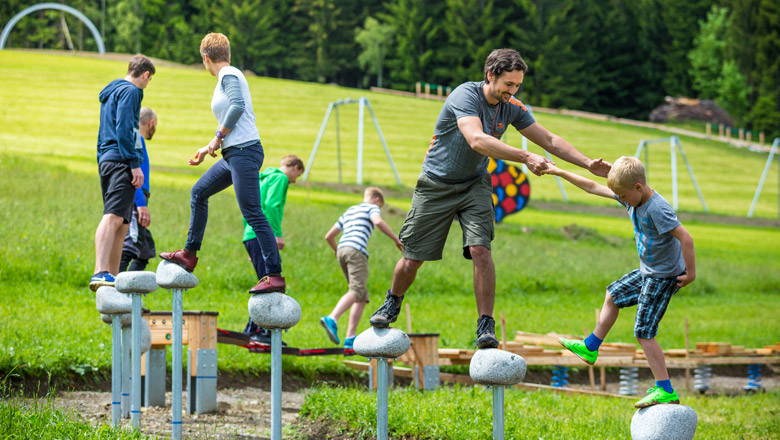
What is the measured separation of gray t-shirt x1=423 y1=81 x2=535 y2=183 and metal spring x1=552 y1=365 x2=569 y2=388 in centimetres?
574

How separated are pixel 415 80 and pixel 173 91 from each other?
31.0 meters

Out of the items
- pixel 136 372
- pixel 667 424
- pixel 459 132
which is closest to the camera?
pixel 667 424

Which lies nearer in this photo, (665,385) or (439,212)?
(665,385)

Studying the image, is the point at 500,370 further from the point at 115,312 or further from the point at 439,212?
the point at 115,312

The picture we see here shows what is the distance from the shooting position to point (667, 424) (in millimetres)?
3885

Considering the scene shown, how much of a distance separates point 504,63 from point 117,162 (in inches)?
123

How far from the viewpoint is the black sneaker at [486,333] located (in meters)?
4.58

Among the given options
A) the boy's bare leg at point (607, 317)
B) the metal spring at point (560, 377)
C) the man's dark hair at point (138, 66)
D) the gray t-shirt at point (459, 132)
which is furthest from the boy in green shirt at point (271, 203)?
the metal spring at point (560, 377)

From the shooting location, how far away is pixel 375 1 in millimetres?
73250

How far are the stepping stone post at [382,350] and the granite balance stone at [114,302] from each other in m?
1.78

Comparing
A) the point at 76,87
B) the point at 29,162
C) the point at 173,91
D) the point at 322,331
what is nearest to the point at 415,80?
the point at 173,91

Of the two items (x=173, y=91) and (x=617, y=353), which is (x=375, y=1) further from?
(x=617, y=353)

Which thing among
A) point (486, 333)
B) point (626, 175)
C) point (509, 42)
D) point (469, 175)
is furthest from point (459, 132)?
point (509, 42)

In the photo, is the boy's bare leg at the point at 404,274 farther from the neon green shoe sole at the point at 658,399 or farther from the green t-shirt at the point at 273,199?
the green t-shirt at the point at 273,199
